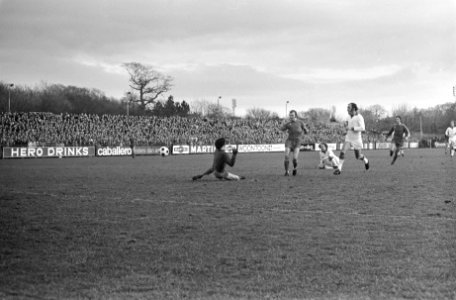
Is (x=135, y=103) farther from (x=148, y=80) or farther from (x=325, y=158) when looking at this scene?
(x=325, y=158)

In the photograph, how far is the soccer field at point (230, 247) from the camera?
5.07 metres

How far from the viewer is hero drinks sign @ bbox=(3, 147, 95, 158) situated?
4453cm

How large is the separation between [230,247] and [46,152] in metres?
42.4

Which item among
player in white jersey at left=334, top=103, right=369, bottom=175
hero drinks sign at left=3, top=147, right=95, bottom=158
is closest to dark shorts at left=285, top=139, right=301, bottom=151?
player in white jersey at left=334, top=103, right=369, bottom=175

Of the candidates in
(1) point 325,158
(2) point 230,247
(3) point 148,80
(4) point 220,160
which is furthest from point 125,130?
(2) point 230,247

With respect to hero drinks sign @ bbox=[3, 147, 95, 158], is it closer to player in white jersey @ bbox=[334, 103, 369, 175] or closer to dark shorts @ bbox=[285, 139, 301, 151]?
dark shorts @ bbox=[285, 139, 301, 151]

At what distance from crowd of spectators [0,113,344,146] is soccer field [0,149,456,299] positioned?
34.6 meters

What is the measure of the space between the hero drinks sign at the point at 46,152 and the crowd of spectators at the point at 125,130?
0.42 metres

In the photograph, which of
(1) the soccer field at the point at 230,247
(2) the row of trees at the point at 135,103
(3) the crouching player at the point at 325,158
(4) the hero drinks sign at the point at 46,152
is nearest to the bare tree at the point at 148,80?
(2) the row of trees at the point at 135,103

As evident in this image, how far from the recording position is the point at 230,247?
6.70 meters

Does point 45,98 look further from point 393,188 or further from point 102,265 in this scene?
point 102,265

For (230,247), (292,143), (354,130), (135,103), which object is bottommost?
(230,247)

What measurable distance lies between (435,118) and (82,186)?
81029 mm

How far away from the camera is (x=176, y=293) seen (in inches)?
195
